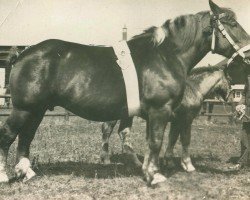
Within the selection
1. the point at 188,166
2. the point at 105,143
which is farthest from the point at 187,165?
the point at 105,143

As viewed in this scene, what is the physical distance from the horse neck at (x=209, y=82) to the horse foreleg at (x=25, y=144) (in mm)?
3578

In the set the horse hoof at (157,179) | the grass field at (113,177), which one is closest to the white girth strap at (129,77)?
the horse hoof at (157,179)

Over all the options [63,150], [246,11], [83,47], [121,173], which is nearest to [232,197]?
[121,173]

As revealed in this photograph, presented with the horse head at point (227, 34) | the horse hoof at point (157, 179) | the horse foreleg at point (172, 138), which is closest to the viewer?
the horse hoof at point (157, 179)

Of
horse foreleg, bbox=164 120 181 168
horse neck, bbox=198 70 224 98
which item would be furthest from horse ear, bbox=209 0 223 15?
horse foreleg, bbox=164 120 181 168

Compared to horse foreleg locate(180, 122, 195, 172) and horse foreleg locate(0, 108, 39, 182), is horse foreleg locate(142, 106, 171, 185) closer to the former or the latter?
horse foreleg locate(180, 122, 195, 172)

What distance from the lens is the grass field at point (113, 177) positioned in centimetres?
507

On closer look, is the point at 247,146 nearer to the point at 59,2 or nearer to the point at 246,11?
the point at 246,11

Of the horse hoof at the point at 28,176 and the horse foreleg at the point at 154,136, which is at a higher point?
the horse foreleg at the point at 154,136

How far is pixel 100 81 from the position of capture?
5.38m

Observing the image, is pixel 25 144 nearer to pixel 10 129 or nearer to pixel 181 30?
pixel 10 129

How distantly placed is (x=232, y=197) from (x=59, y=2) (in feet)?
15.3

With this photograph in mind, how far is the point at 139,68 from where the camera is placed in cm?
546

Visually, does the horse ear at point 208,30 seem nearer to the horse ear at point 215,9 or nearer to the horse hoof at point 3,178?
the horse ear at point 215,9
